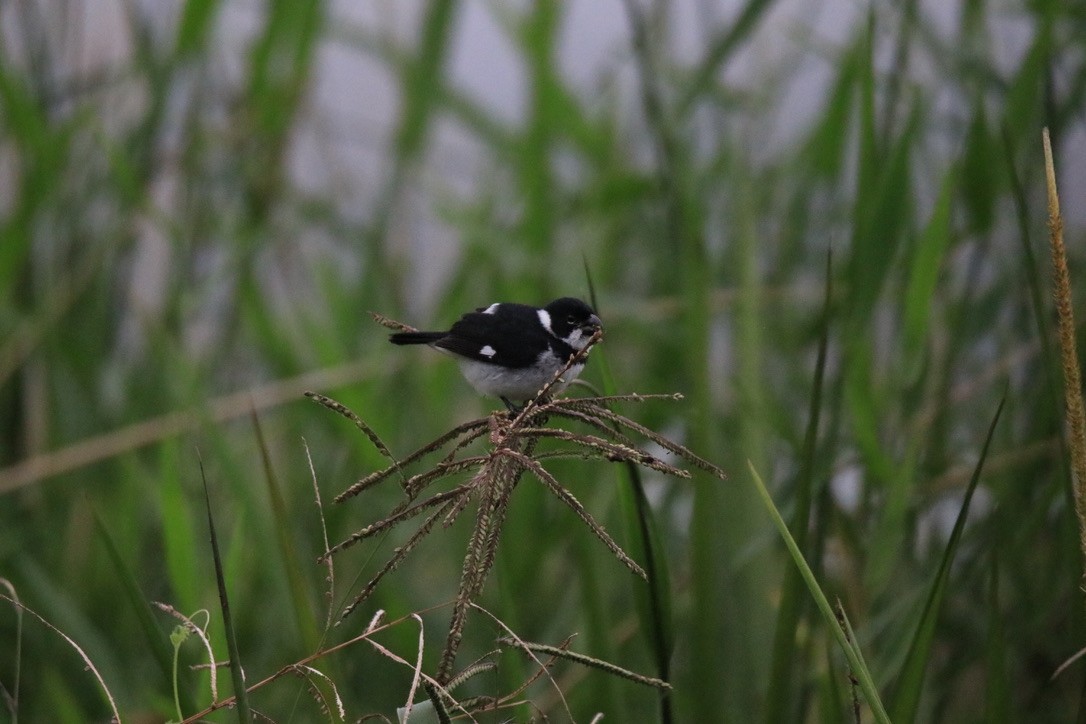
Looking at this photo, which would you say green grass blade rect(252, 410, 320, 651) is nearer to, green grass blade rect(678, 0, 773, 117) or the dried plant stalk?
the dried plant stalk

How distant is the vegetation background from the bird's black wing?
0.60 ft

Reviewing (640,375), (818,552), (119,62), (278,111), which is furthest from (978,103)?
(119,62)

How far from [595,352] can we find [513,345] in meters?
0.53

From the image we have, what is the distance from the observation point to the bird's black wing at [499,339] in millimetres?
1709

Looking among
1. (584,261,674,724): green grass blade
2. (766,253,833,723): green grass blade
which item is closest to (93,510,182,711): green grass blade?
(584,261,674,724): green grass blade

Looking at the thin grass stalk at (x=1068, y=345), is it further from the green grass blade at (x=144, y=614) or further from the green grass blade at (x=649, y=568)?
the green grass blade at (x=144, y=614)

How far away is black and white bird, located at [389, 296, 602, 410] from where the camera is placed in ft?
5.61

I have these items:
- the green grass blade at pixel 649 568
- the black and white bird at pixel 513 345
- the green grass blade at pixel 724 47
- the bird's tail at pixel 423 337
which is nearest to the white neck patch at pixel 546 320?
the black and white bird at pixel 513 345

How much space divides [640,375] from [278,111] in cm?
97

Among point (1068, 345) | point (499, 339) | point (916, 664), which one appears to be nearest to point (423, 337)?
point (499, 339)

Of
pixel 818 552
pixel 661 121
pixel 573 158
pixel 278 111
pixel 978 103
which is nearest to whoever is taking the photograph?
pixel 818 552

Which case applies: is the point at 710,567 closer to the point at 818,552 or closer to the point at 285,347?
the point at 818,552

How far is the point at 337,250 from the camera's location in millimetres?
3600

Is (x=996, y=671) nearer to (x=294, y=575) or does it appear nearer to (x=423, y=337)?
(x=294, y=575)
